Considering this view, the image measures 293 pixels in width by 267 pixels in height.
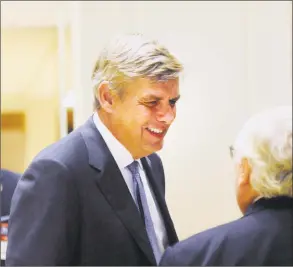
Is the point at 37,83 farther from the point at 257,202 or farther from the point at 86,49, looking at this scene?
the point at 257,202

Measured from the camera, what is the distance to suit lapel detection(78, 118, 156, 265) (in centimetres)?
79

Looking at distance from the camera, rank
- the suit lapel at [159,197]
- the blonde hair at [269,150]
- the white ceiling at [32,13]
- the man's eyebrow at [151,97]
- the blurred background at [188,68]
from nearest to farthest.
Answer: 1. the blonde hair at [269,150]
2. the man's eyebrow at [151,97]
3. the suit lapel at [159,197]
4. the blurred background at [188,68]
5. the white ceiling at [32,13]

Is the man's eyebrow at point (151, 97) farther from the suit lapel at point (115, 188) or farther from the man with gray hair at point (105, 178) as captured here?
the suit lapel at point (115, 188)

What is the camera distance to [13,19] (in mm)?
1310

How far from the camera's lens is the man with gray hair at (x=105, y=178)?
2.47ft

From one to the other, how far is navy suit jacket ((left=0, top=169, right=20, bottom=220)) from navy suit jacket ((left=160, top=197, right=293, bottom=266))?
1.34 feet

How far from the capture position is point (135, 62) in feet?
2.52

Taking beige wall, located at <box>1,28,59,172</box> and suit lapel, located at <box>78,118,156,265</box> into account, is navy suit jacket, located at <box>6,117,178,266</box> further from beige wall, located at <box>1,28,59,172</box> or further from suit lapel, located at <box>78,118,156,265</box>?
beige wall, located at <box>1,28,59,172</box>

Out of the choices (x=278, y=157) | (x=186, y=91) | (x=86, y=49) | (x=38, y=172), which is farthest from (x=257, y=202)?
(x=86, y=49)

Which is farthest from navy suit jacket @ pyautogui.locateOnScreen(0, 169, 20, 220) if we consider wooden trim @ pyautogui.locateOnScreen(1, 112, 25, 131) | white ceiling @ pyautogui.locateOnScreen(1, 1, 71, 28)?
white ceiling @ pyautogui.locateOnScreen(1, 1, 71, 28)

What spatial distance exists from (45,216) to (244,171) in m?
0.31

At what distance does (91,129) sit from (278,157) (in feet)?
1.04

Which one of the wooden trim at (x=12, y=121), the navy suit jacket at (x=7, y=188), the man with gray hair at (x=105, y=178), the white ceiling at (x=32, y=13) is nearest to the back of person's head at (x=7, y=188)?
the navy suit jacket at (x=7, y=188)

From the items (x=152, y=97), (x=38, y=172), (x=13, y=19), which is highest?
(x=13, y=19)
